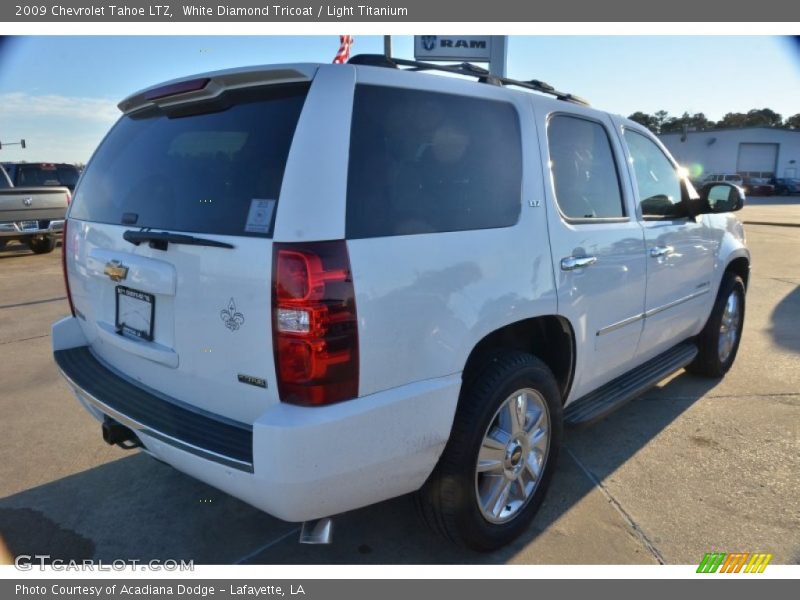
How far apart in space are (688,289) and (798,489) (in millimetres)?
1384

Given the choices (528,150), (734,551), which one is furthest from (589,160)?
(734,551)

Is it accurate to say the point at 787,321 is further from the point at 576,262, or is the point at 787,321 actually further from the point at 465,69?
the point at 465,69

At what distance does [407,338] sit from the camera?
78.0 inches

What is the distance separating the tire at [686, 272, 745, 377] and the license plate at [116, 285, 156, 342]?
402 centimetres

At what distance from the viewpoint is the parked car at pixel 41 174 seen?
13.6 m

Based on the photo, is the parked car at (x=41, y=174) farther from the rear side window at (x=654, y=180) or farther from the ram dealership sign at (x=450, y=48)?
the rear side window at (x=654, y=180)

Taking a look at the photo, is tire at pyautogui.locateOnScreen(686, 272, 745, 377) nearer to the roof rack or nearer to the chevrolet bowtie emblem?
the roof rack

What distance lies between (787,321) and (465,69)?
5.83 m

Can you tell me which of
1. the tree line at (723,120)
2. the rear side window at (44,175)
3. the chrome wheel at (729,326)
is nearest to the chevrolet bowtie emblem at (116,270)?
the chrome wheel at (729,326)

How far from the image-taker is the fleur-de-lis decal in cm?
193

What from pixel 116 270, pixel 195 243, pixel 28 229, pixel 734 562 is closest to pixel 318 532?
pixel 195 243

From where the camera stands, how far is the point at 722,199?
419cm

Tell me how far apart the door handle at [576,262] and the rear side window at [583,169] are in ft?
0.70

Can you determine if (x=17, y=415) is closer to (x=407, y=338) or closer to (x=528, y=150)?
(x=407, y=338)
